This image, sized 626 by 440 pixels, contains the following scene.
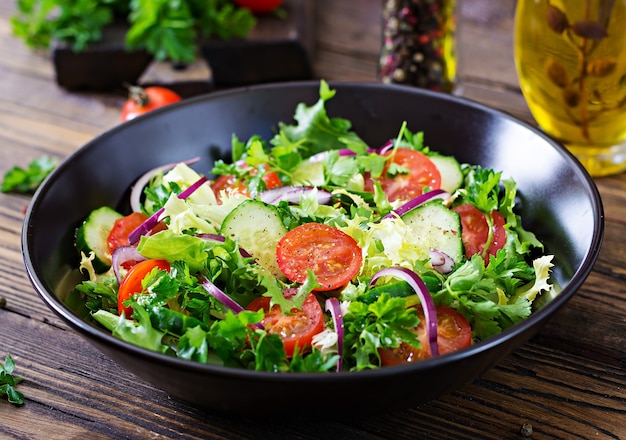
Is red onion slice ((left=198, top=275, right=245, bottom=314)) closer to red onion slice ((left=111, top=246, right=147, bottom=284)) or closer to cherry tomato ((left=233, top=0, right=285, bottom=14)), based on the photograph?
red onion slice ((left=111, top=246, right=147, bottom=284))

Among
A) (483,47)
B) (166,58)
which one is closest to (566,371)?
(483,47)

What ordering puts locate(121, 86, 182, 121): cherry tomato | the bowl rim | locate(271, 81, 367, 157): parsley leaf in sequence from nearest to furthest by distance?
the bowl rim, locate(271, 81, 367, 157): parsley leaf, locate(121, 86, 182, 121): cherry tomato

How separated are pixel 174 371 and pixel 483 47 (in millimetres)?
2900

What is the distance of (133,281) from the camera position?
190cm

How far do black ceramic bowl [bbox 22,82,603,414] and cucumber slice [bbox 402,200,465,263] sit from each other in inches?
10.7

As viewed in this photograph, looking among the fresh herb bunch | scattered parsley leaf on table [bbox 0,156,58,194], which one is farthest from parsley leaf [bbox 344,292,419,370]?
the fresh herb bunch

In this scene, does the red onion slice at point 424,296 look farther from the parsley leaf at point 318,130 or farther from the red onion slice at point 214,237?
the parsley leaf at point 318,130

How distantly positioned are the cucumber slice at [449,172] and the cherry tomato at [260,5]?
5.97ft

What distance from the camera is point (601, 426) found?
1.83m

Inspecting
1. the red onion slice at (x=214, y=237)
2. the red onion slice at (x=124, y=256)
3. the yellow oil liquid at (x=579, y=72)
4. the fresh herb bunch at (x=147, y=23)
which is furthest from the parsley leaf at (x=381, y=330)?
the fresh herb bunch at (x=147, y=23)

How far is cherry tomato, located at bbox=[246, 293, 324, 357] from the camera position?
5.55 feet

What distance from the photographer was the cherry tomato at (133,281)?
6.17 ft

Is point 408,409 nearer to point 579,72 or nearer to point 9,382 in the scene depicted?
point 9,382

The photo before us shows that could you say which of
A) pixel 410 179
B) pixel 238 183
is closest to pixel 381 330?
pixel 410 179
